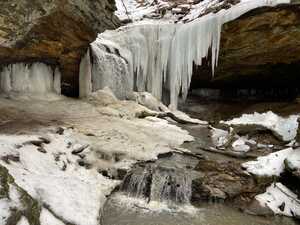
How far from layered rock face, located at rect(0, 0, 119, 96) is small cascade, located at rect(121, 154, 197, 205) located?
3726mm

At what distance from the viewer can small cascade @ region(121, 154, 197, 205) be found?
19.1 ft

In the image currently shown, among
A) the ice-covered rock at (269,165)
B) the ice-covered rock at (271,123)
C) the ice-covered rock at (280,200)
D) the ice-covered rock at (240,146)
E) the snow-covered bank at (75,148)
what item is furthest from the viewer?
the ice-covered rock at (271,123)

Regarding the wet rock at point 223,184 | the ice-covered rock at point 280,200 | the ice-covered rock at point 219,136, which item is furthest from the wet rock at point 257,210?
the ice-covered rock at point 219,136

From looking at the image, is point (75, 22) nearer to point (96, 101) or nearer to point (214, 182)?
point (96, 101)

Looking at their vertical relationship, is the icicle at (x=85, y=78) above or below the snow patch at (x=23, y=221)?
above

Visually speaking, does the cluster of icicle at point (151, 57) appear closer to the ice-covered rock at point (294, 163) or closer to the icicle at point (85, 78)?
the icicle at point (85, 78)

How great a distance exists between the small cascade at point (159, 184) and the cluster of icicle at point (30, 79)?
5021mm

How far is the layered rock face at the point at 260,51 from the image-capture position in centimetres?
875

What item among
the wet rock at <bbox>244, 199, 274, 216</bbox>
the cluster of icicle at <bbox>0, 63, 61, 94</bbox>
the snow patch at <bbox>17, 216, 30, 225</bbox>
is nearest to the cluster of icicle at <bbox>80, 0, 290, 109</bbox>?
the cluster of icicle at <bbox>0, 63, 61, 94</bbox>

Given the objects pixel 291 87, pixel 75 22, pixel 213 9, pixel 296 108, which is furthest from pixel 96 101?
pixel 291 87

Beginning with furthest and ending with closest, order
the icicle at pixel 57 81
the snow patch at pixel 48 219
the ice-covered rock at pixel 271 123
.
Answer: the icicle at pixel 57 81, the ice-covered rock at pixel 271 123, the snow patch at pixel 48 219

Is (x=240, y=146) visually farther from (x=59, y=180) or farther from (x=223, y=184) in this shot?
(x=59, y=180)

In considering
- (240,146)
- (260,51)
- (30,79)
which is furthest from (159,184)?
(260,51)

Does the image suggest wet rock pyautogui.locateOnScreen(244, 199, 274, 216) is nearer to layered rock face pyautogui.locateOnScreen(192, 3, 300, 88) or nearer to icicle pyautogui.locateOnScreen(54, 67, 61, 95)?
layered rock face pyautogui.locateOnScreen(192, 3, 300, 88)
